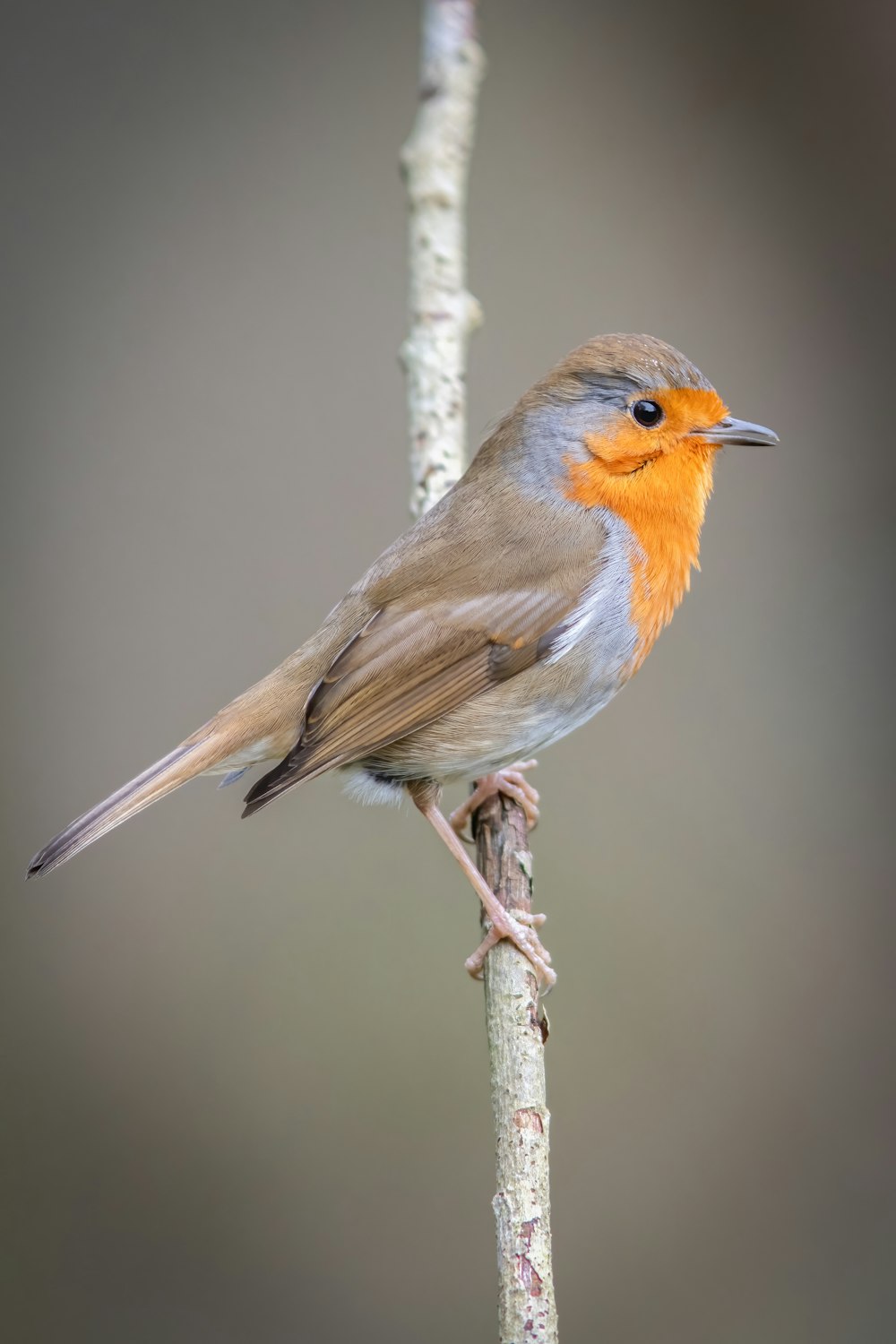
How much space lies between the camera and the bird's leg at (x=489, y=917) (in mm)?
2686

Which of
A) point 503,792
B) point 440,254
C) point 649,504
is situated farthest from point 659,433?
point 440,254

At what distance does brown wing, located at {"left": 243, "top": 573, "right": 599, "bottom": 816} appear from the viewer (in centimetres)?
278

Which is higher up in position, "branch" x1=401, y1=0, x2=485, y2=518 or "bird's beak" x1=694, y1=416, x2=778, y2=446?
"branch" x1=401, y1=0, x2=485, y2=518

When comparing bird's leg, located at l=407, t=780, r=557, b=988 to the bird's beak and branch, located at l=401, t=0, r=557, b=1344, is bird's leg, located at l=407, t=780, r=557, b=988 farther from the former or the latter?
the bird's beak

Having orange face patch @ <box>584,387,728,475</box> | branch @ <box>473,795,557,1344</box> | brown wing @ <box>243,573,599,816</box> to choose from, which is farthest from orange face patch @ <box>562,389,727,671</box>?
branch @ <box>473,795,557,1344</box>

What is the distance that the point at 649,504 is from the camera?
2.96 metres

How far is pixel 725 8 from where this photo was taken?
555 cm

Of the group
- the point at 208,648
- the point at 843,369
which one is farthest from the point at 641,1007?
the point at 843,369

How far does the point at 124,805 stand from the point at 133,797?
0.02 meters

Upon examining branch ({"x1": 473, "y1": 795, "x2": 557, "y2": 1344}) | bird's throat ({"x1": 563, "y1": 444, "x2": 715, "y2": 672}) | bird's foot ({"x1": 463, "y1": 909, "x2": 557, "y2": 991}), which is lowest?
branch ({"x1": 473, "y1": 795, "x2": 557, "y2": 1344})

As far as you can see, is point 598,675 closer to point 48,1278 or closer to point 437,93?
point 437,93

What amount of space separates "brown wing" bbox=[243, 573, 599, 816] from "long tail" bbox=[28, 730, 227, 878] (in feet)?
0.53

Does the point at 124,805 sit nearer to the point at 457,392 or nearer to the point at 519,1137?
the point at 519,1137

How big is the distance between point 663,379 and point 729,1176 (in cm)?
309
